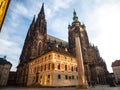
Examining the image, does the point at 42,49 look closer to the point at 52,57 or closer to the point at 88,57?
the point at 52,57

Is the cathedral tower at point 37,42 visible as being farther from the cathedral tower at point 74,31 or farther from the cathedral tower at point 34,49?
the cathedral tower at point 74,31

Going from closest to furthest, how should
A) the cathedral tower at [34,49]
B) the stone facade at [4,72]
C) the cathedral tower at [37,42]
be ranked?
the stone facade at [4,72] → the cathedral tower at [34,49] → the cathedral tower at [37,42]

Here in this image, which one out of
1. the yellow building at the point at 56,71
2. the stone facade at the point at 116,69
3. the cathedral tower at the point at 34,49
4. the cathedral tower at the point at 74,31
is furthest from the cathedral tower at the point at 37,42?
the stone facade at the point at 116,69

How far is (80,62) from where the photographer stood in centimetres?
1608

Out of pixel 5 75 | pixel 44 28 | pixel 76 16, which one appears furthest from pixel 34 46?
pixel 76 16

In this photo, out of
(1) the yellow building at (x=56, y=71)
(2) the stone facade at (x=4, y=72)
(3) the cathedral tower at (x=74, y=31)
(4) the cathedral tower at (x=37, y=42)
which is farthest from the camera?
(3) the cathedral tower at (x=74, y=31)

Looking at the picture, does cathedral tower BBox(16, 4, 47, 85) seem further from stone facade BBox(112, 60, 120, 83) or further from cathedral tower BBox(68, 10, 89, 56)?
stone facade BBox(112, 60, 120, 83)

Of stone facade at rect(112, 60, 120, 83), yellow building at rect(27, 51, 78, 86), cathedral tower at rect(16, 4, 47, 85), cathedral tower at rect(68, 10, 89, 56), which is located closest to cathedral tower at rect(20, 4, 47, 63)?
cathedral tower at rect(16, 4, 47, 85)

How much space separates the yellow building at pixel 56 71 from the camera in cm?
2678

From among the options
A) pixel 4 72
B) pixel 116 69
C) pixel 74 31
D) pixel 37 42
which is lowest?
pixel 4 72

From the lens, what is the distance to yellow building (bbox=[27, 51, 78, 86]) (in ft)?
87.9

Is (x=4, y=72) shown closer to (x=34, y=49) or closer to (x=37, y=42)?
(x=34, y=49)

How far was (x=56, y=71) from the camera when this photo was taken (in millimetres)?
27094

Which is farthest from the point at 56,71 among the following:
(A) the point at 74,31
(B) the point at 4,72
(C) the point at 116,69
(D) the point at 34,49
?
(C) the point at 116,69
